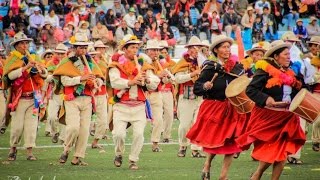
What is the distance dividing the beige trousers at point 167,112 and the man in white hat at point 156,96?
0.79 metres

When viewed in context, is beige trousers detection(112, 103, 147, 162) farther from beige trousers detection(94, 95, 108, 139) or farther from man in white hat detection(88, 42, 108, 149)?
beige trousers detection(94, 95, 108, 139)

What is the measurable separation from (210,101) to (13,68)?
477 centimetres

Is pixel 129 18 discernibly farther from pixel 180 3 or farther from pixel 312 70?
pixel 312 70

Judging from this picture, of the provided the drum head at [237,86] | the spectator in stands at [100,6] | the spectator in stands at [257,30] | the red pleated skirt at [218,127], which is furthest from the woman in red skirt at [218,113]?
the spectator in stands at [100,6]

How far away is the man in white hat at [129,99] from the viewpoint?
56.3 feet

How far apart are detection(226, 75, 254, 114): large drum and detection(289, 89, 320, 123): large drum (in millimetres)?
1398

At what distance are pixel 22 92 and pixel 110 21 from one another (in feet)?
57.6

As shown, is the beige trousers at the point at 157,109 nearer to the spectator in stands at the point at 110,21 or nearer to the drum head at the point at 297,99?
the drum head at the point at 297,99

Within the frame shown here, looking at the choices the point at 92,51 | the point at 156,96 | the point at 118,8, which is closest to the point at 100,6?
the point at 118,8

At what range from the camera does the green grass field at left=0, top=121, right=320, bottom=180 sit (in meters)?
16.2

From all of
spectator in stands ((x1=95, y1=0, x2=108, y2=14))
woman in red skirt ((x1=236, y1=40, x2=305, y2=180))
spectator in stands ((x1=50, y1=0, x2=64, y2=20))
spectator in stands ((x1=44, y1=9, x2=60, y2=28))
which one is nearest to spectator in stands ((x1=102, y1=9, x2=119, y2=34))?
spectator in stands ((x1=44, y1=9, x2=60, y2=28))

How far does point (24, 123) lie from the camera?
62.6 feet

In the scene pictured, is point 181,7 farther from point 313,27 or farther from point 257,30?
point 313,27

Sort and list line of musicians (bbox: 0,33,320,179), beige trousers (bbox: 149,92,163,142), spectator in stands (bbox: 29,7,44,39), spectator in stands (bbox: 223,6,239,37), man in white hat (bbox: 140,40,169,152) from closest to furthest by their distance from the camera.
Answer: line of musicians (bbox: 0,33,320,179)
man in white hat (bbox: 140,40,169,152)
beige trousers (bbox: 149,92,163,142)
spectator in stands (bbox: 29,7,44,39)
spectator in stands (bbox: 223,6,239,37)
